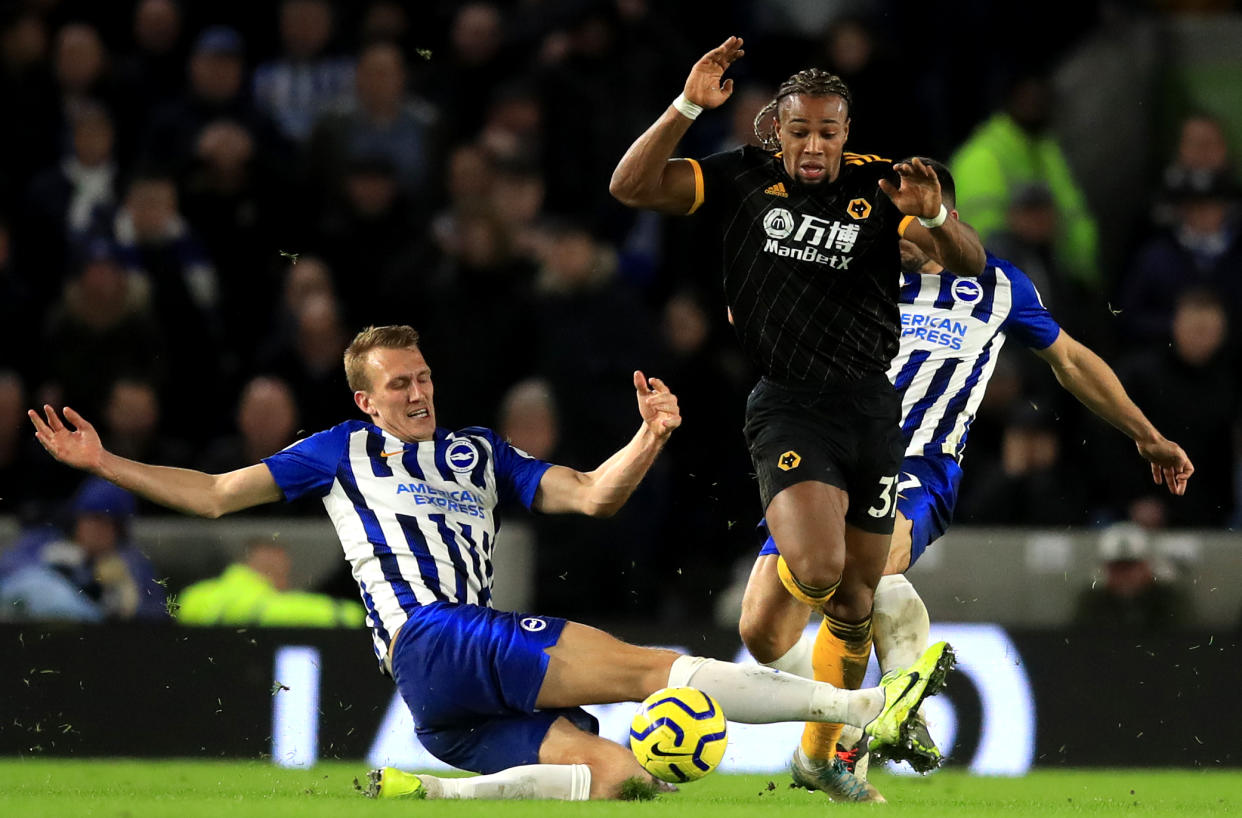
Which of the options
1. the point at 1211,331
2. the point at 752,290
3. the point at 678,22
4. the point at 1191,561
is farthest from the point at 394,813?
the point at 678,22

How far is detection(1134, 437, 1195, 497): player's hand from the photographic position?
7188 millimetres

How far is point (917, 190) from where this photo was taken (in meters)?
5.74

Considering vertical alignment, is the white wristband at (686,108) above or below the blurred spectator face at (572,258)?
above

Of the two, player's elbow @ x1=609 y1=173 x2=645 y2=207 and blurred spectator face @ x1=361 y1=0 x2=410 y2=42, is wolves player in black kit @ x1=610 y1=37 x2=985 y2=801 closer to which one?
player's elbow @ x1=609 y1=173 x2=645 y2=207

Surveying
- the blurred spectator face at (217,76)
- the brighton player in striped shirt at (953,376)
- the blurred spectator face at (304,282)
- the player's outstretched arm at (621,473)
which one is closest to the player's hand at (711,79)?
the player's outstretched arm at (621,473)

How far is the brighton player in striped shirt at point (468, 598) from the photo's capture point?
6035mm

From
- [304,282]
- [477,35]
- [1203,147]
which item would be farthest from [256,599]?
[1203,147]

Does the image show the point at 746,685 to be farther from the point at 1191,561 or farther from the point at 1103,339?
the point at 1103,339

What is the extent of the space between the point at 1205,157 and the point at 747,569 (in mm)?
3543

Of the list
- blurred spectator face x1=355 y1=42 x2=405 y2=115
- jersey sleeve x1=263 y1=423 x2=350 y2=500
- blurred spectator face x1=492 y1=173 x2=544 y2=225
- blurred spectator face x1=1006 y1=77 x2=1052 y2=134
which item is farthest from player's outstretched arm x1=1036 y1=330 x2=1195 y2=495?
blurred spectator face x1=355 y1=42 x2=405 y2=115

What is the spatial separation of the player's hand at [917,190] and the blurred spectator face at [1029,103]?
4861 mm

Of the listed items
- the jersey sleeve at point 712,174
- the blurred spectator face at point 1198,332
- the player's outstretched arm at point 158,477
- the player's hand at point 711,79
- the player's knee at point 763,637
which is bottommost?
the player's knee at point 763,637

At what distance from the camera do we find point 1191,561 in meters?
8.91

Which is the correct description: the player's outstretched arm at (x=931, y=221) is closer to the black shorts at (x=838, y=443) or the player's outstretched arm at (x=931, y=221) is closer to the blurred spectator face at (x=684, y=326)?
the black shorts at (x=838, y=443)
